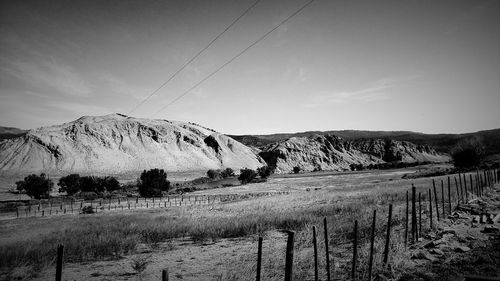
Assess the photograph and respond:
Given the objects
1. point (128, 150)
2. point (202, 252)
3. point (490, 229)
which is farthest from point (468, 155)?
point (128, 150)

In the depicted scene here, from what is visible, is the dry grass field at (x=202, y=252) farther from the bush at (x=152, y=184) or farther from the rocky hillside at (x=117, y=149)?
the rocky hillside at (x=117, y=149)

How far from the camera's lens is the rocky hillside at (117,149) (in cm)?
11362

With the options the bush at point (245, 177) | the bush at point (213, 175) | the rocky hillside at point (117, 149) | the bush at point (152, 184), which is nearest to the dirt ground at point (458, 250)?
the bush at point (152, 184)

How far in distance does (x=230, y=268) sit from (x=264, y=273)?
149cm

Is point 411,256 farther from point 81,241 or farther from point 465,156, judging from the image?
point 465,156

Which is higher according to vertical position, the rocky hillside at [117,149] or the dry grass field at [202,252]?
the rocky hillside at [117,149]

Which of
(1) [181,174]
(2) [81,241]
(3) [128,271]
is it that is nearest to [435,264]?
(3) [128,271]

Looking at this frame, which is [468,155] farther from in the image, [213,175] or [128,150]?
[128,150]

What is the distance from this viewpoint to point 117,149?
13550 centimetres

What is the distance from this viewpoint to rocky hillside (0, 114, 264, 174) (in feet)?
373

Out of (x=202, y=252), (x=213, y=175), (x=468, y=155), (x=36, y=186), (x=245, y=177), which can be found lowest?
(x=245, y=177)

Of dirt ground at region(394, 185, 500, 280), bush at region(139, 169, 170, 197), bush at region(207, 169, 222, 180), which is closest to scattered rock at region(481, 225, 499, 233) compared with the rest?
dirt ground at region(394, 185, 500, 280)

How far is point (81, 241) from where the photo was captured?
16156 millimetres

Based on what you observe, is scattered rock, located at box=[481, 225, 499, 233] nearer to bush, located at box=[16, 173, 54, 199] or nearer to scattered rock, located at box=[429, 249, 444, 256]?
scattered rock, located at box=[429, 249, 444, 256]
